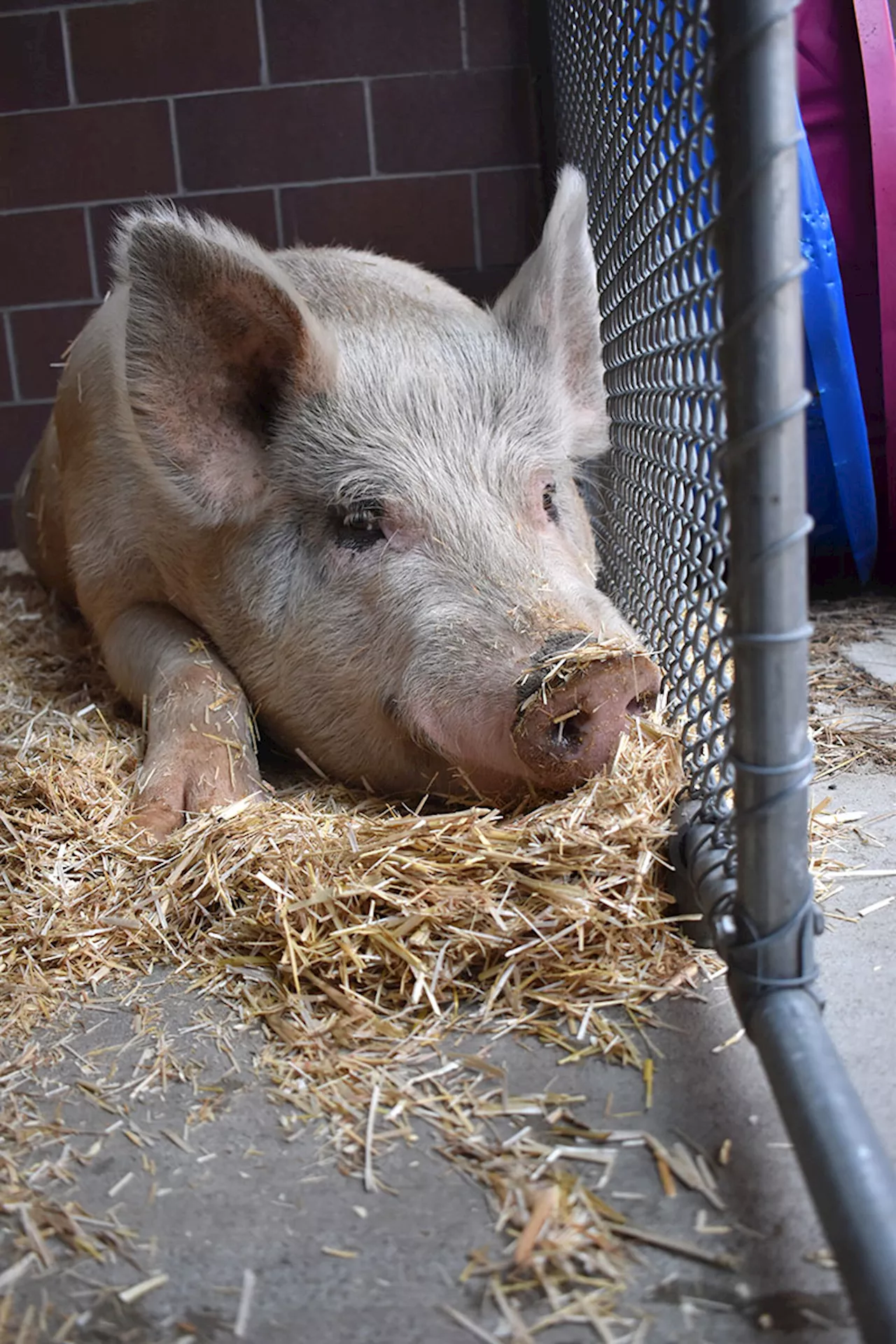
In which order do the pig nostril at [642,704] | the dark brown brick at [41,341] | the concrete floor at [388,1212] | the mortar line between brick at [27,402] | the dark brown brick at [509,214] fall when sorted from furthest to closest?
1. the mortar line between brick at [27,402]
2. the dark brown brick at [41,341]
3. the dark brown brick at [509,214]
4. the pig nostril at [642,704]
5. the concrete floor at [388,1212]

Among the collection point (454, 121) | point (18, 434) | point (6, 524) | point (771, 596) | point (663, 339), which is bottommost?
point (771, 596)

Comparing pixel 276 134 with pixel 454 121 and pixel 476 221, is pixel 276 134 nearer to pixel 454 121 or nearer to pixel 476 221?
pixel 454 121

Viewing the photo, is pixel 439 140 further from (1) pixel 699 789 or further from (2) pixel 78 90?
(1) pixel 699 789

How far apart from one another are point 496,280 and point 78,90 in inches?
80.0

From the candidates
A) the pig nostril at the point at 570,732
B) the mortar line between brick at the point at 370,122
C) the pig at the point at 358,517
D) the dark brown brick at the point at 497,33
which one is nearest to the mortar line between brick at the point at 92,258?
the mortar line between brick at the point at 370,122

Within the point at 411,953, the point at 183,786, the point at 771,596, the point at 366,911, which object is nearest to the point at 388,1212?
the point at 411,953

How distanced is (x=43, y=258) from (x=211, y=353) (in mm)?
3299

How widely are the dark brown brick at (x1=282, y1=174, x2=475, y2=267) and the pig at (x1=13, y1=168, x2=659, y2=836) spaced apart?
234 cm

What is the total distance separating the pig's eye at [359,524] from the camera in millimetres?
2520

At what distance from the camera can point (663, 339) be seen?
2162 millimetres

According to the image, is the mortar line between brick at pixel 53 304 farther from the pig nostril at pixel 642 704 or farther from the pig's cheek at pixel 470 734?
the pig nostril at pixel 642 704

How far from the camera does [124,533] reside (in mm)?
3205

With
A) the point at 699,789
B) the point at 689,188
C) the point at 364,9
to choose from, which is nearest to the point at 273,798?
the point at 699,789

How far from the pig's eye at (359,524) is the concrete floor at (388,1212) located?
45.3 inches
